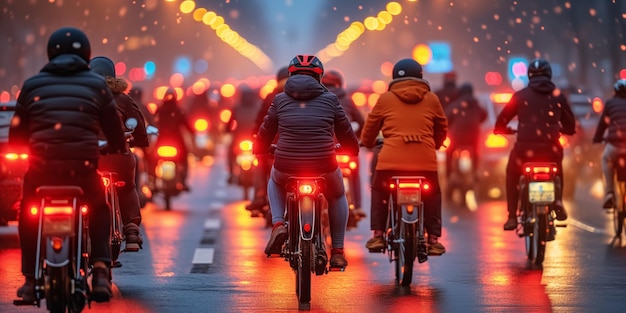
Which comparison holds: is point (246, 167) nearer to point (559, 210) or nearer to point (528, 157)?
point (528, 157)

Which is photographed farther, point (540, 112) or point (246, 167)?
point (246, 167)

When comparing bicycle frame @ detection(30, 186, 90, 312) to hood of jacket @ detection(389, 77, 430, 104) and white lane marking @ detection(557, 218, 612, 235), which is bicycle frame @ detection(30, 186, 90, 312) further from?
white lane marking @ detection(557, 218, 612, 235)

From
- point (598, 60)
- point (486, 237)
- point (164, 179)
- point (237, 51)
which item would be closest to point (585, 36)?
point (598, 60)

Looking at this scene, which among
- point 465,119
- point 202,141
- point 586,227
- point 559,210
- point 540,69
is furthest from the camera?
point 202,141

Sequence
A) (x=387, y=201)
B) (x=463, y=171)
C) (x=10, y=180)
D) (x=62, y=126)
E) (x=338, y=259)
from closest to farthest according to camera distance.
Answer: (x=62, y=126) < (x=338, y=259) < (x=387, y=201) < (x=10, y=180) < (x=463, y=171)

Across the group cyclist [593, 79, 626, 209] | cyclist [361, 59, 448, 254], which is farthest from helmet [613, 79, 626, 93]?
cyclist [361, 59, 448, 254]

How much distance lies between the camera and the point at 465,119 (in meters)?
24.8

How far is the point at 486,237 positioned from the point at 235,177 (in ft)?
37.2

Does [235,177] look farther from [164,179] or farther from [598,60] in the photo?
[598,60]

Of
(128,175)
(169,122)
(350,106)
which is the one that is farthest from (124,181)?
(169,122)

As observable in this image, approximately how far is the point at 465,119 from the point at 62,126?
15.3 meters

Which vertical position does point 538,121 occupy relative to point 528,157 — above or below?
above

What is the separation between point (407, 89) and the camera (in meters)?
13.3

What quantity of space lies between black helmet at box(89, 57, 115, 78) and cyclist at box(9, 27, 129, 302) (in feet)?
10.3
